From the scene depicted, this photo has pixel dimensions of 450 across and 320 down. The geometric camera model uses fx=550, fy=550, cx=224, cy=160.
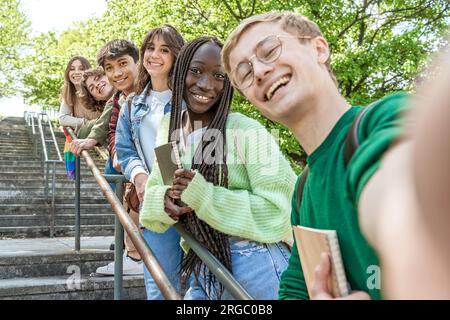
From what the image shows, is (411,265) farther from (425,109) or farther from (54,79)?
(54,79)

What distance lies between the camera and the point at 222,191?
195 cm

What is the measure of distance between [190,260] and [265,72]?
108cm

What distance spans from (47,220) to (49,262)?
395 cm

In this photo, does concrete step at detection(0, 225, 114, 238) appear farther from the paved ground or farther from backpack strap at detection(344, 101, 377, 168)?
backpack strap at detection(344, 101, 377, 168)

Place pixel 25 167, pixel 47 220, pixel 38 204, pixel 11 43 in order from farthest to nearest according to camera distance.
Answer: pixel 11 43 < pixel 25 167 < pixel 38 204 < pixel 47 220

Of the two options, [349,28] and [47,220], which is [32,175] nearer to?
[47,220]

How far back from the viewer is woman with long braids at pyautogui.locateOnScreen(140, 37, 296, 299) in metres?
1.92

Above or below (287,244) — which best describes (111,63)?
above

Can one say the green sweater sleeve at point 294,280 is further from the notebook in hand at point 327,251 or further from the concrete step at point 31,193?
the concrete step at point 31,193

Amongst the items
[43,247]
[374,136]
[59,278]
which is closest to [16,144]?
[43,247]

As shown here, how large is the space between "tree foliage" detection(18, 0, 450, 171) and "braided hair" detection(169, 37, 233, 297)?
758 centimetres
